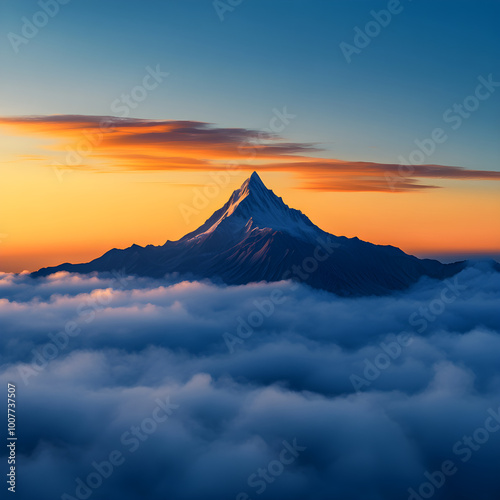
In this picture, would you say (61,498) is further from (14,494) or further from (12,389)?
(12,389)

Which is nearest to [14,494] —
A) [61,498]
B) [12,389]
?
[61,498]

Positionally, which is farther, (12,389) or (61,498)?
(61,498)

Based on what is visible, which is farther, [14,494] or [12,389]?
[14,494]
